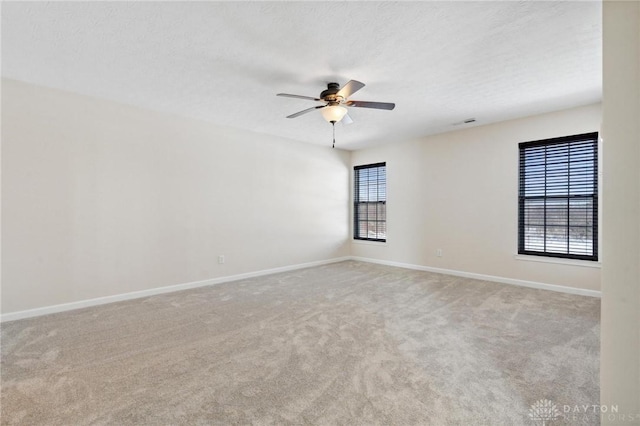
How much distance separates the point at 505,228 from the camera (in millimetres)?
4719

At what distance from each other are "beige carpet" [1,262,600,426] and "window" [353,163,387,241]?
2799 millimetres

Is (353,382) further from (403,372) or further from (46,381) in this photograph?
(46,381)

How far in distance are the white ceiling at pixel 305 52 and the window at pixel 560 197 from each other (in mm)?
658

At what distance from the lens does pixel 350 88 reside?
2.83m

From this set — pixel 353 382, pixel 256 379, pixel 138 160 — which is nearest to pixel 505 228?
pixel 353 382

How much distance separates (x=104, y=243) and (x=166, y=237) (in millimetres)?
738

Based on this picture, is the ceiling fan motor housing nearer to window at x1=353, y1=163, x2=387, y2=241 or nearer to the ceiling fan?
the ceiling fan

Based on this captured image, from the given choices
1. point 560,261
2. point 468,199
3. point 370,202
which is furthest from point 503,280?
point 370,202

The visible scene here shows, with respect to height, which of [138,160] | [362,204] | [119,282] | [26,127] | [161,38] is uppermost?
[161,38]

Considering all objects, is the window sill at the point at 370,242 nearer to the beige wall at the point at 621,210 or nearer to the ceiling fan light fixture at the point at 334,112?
the ceiling fan light fixture at the point at 334,112

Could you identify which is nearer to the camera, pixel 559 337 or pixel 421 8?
pixel 421 8

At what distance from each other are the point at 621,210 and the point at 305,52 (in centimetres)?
240

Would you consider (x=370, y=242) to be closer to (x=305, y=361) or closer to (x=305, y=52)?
(x=305, y=361)
